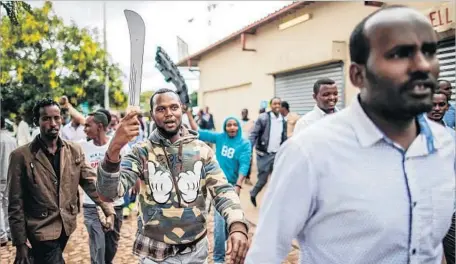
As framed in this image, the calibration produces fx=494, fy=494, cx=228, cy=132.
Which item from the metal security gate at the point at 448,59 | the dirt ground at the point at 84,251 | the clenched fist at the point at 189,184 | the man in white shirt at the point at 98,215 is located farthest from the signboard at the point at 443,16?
the clenched fist at the point at 189,184

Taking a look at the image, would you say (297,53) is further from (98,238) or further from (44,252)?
(44,252)

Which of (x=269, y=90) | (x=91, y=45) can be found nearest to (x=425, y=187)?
(x=269, y=90)

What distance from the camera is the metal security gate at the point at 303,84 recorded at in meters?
9.64

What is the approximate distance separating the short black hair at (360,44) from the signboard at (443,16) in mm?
5581

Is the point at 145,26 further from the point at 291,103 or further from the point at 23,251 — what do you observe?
the point at 291,103

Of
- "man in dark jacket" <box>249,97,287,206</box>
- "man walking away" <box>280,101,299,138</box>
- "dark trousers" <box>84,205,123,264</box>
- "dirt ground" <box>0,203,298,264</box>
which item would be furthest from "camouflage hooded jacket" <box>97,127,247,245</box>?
"man in dark jacket" <box>249,97,287,206</box>

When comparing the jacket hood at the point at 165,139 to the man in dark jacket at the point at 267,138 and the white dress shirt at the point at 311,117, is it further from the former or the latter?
the man in dark jacket at the point at 267,138

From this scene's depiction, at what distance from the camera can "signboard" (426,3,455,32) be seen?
6480 mm

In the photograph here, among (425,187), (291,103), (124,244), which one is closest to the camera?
(425,187)

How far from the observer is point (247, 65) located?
1454cm

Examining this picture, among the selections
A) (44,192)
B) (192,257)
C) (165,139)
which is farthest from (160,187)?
(44,192)

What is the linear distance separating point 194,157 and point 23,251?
1514 millimetres

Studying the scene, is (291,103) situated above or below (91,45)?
below

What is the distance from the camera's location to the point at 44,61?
1298 centimetres
